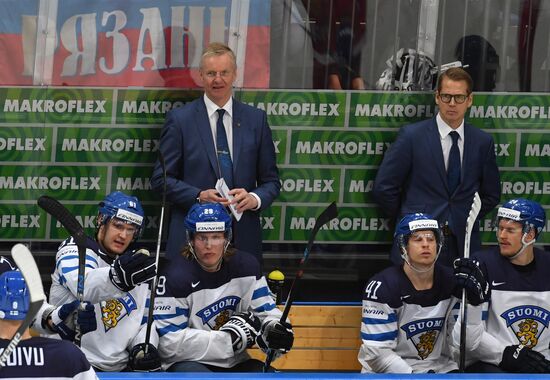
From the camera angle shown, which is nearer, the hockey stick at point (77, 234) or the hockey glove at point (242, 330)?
the hockey stick at point (77, 234)

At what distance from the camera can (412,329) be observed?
6918mm

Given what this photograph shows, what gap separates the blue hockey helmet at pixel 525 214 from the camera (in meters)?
7.12

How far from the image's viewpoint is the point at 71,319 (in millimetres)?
6320

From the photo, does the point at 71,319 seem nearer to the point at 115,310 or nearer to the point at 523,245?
the point at 115,310

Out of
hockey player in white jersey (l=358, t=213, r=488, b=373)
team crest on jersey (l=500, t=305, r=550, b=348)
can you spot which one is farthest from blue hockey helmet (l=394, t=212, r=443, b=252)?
team crest on jersey (l=500, t=305, r=550, b=348)

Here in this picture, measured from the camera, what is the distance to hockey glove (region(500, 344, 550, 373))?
6857 millimetres

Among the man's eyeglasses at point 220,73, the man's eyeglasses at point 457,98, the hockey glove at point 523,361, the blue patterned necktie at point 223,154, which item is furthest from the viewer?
the man's eyeglasses at point 457,98

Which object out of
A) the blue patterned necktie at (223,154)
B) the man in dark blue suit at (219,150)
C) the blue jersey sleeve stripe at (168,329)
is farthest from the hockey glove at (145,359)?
the blue patterned necktie at (223,154)

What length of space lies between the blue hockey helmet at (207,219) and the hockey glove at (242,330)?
38 cm

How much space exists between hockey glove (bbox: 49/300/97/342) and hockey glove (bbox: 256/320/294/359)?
2.48 ft

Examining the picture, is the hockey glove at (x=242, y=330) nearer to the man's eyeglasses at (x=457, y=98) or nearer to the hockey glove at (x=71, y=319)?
the hockey glove at (x=71, y=319)

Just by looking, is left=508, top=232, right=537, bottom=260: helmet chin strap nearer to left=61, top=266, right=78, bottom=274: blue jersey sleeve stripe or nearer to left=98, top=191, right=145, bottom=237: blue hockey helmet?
left=98, top=191, right=145, bottom=237: blue hockey helmet

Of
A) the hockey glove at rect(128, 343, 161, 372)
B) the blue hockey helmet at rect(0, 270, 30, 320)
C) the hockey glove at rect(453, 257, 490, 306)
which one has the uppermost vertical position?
the hockey glove at rect(453, 257, 490, 306)

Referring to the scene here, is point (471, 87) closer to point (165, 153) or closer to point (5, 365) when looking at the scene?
point (165, 153)
